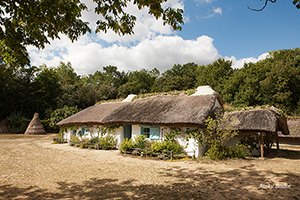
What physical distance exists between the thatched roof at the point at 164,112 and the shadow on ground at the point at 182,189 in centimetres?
394

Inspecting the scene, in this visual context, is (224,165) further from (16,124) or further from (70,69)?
(70,69)

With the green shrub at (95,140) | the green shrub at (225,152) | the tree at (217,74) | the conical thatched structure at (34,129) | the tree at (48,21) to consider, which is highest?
the tree at (217,74)

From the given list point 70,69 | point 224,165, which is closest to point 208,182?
point 224,165

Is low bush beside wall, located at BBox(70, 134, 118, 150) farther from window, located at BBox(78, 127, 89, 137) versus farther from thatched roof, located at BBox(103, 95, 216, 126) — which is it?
thatched roof, located at BBox(103, 95, 216, 126)

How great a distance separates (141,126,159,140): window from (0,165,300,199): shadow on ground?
197 inches

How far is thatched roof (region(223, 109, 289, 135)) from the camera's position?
992 cm

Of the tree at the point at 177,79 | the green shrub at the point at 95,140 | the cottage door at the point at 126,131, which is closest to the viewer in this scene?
the cottage door at the point at 126,131

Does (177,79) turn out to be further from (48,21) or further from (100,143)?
(48,21)

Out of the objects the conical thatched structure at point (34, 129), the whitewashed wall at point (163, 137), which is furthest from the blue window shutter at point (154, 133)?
the conical thatched structure at point (34, 129)

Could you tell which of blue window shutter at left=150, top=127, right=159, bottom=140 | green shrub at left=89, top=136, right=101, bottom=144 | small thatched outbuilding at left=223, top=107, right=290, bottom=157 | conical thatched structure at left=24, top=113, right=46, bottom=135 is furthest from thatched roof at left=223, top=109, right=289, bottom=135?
conical thatched structure at left=24, top=113, right=46, bottom=135

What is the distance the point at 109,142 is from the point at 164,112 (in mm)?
5095

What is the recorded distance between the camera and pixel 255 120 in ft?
34.3

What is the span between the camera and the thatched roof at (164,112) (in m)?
10.8

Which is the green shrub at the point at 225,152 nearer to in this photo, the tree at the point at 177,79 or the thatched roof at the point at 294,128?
the thatched roof at the point at 294,128
